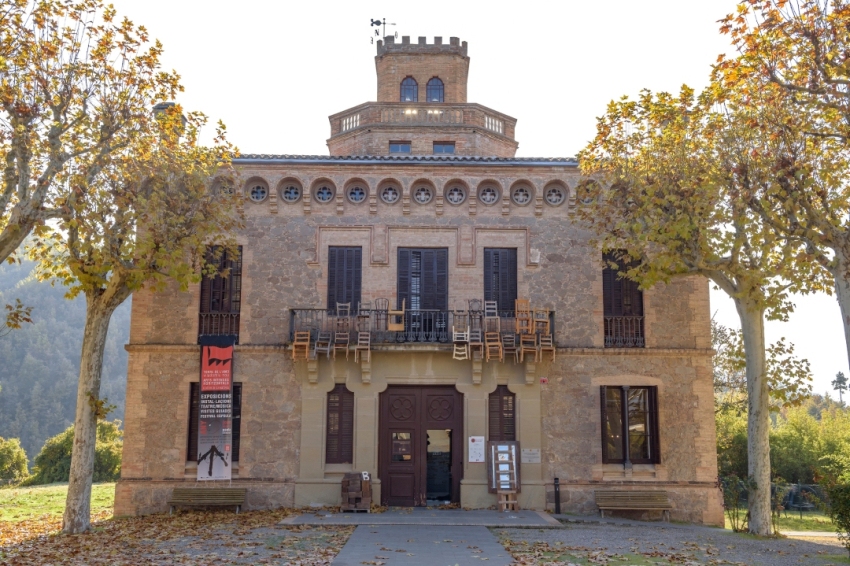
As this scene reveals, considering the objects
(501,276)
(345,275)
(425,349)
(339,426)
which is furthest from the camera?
(501,276)

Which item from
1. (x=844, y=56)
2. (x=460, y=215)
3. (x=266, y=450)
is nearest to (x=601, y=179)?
(x=460, y=215)

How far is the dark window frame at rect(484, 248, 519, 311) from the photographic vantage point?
20.6m

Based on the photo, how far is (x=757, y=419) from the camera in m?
16.7

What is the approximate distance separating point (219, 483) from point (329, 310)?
16.7 ft

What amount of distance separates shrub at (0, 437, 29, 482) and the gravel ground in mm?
29103

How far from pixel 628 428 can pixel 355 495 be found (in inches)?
280

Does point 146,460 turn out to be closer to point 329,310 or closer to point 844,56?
point 329,310

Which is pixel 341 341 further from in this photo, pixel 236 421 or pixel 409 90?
pixel 409 90

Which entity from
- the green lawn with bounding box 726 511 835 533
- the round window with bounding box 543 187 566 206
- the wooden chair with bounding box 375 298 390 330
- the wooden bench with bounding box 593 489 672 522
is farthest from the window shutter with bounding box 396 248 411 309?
the green lawn with bounding box 726 511 835 533

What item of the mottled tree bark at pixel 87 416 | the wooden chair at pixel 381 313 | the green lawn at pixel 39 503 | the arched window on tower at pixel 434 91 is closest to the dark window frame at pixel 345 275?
the wooden chair at pixel 381 313

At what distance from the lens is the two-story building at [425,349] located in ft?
64.5

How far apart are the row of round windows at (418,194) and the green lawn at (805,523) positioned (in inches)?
384

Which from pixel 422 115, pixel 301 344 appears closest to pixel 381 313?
pixel 301 344

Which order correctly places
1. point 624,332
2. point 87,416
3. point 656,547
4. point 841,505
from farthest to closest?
point 624,332 → point 87,416 → point 656,547 → point 841,505
